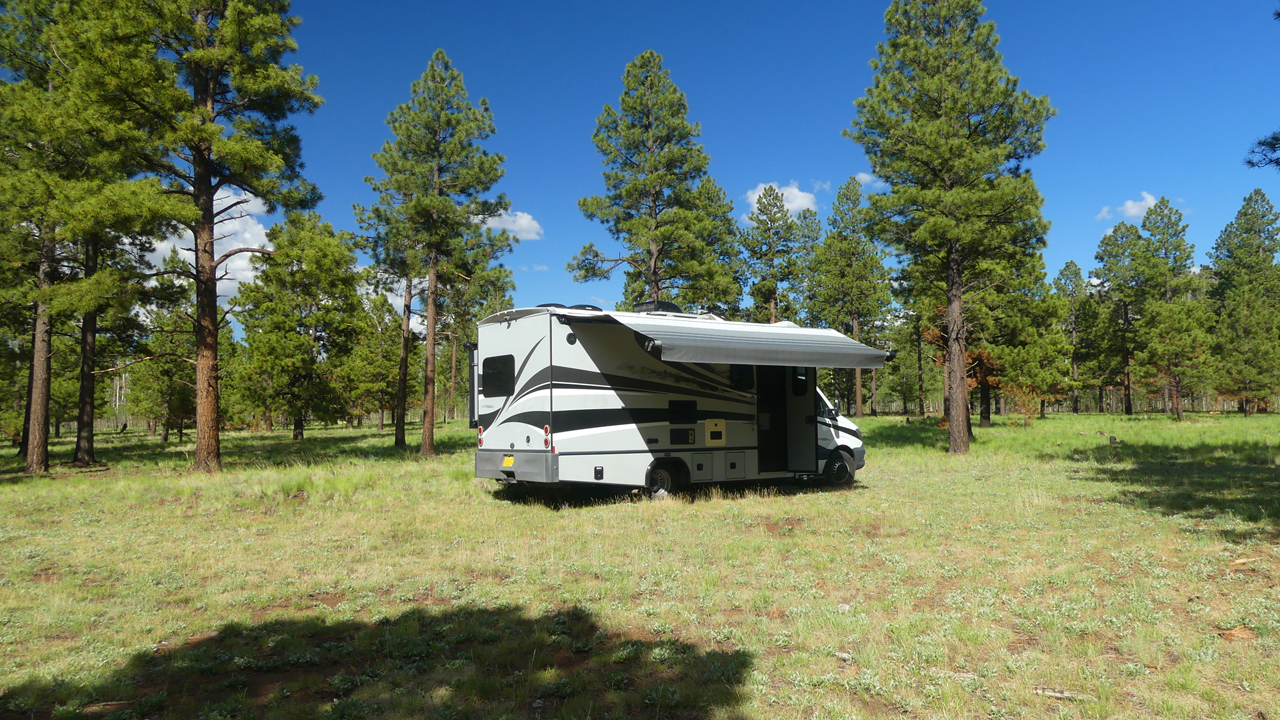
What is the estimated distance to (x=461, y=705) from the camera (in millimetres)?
3723

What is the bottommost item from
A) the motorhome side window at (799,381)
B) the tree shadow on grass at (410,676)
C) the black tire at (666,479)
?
the tree shadow on grass at (410,676)

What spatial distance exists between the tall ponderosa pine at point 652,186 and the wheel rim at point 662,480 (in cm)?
1412

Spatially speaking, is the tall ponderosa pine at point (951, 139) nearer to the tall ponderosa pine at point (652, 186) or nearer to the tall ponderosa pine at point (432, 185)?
the tall ponderosa pine at point (652, 186)

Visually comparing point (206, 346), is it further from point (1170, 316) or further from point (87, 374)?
point (1170, 316)

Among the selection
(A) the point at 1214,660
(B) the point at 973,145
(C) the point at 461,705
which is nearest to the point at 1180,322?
(B) the point at 973,145

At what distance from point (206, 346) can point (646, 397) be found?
10.8 meters

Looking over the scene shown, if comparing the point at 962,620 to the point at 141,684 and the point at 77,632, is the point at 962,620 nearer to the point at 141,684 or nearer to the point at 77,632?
the point at 141,684

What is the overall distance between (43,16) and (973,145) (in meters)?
24.8

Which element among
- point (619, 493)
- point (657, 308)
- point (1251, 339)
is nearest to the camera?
point (619, 493)

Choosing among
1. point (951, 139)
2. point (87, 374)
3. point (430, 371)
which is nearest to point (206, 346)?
point (87, 374)

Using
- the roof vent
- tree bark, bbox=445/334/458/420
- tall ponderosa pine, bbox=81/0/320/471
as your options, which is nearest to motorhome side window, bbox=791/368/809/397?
the roof vent

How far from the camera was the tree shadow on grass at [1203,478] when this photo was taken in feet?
28.4

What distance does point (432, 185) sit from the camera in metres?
22.6

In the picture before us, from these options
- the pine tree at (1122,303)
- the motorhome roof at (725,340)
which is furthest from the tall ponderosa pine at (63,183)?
the pine tree at (1122,303)
